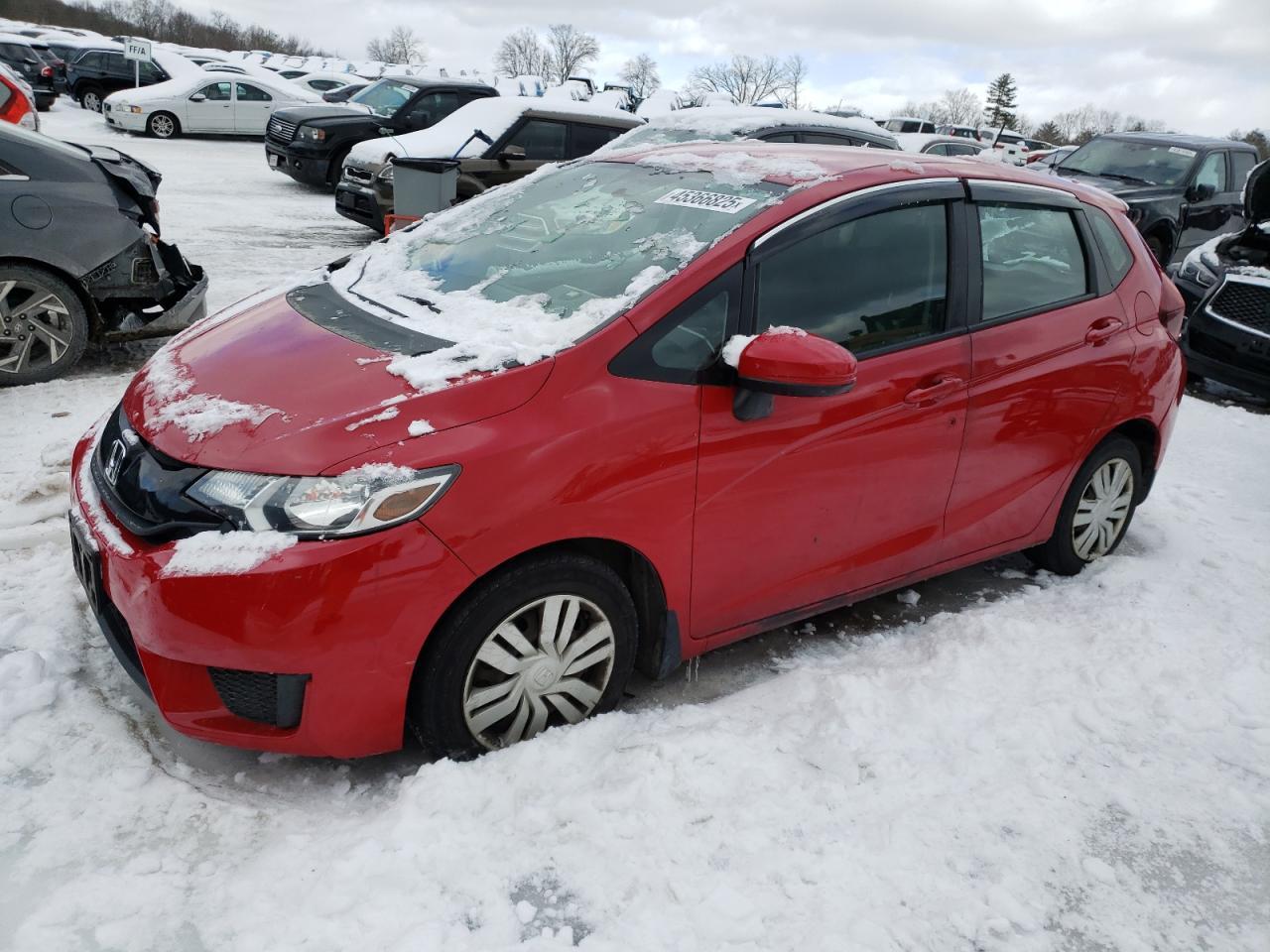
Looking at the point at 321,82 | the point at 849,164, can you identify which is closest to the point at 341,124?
the point at 849,164

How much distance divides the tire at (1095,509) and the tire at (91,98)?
28744mm

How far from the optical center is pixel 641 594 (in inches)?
112

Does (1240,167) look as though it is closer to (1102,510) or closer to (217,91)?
(1102,510)

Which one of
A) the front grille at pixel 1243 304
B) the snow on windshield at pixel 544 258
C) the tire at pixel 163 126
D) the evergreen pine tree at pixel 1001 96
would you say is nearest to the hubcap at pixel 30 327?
the snow on windshield at pixel 544 258

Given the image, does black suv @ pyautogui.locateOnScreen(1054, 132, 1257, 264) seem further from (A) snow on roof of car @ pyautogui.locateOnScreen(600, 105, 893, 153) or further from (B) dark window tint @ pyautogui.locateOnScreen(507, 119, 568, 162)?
(B) dark window tint @ pyautogui.locateOnScreen(507, 119, 568, 162)

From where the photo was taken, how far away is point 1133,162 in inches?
460

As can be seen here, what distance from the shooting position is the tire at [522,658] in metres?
2.48

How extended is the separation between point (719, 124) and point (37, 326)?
5591mm

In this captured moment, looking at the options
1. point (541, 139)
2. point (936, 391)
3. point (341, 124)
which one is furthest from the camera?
point (341, 124)

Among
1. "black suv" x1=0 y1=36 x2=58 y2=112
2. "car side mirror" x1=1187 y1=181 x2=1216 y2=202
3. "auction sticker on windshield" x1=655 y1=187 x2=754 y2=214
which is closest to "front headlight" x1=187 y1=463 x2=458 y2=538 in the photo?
"auction sticker on windshield" x1=655 y1=187 x2=754 y2=214

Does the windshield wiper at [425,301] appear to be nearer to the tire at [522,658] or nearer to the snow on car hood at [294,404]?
the snow on car hood at [294,404]

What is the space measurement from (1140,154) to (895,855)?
11.8 meters

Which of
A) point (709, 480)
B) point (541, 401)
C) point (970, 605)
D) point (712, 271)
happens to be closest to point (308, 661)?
point (541, 401)

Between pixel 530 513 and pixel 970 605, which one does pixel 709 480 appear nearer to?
pixel 530 513
